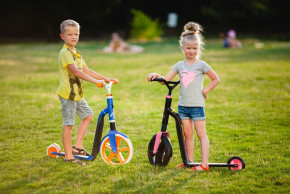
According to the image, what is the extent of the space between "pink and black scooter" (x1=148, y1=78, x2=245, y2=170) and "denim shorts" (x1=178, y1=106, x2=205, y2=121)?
0.30ft

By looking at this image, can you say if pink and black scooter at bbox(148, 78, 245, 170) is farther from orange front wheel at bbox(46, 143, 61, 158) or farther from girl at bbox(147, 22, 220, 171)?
orange front wheel at bbox(46, 143, 61, 158)

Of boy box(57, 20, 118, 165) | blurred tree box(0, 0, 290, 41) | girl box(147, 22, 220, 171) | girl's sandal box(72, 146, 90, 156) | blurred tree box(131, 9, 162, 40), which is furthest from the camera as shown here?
blurred tree box(0, 0, 290, 41)

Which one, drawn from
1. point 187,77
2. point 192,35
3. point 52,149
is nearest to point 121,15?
point 52,149

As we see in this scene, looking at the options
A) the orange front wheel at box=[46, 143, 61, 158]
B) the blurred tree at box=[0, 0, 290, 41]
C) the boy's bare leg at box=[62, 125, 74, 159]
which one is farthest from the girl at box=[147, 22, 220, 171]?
the blurred tree at box=[0, 0, 290, 41]

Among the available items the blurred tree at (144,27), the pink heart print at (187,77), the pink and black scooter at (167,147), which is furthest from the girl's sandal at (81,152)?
the blurred tree at (144,27)

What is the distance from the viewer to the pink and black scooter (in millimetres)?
4472

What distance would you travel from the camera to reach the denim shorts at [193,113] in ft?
14.6

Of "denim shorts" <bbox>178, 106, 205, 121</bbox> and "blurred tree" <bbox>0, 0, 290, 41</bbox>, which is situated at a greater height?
"blurred tree" <bbox>0, 0, 290, 41</bbox>

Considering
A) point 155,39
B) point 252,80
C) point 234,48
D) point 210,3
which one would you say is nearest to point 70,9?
point 155,39

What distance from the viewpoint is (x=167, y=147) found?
446 cm

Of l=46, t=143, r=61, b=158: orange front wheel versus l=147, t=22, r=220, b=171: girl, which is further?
l=46, t=143, r=61, b=158: orange front wheel

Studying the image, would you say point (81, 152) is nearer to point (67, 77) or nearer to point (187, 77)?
point (67, 77)

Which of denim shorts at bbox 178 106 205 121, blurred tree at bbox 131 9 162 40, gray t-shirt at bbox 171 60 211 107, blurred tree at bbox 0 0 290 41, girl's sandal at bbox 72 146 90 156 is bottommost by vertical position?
girl's sandal at bbox 72 146 90 156

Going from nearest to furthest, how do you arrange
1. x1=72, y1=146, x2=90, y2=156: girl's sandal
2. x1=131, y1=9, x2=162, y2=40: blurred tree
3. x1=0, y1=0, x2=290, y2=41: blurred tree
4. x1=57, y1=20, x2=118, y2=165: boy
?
x1=57, y1=20, x2=118, y2=165: boy < x1=72, y1=146, x2=90, y2=156: girl's sandal < x1=131, y1=9, x2=162, y2=40: blurred tree < x1=0, y1=0, x2=290, y2=41: blurred tree
